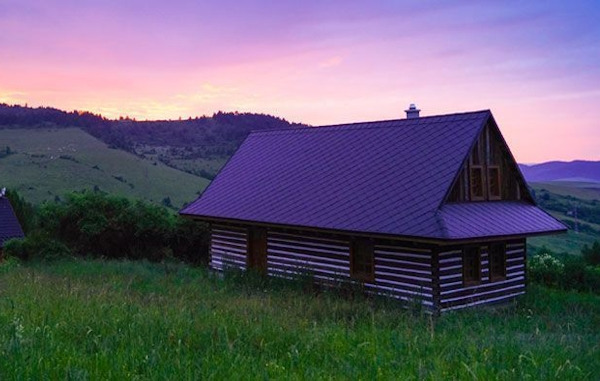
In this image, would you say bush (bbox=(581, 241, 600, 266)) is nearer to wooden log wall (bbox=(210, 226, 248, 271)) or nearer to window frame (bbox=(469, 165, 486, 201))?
window frame (bbox=(469, 165, 486, 201))

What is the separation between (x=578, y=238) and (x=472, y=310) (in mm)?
54902

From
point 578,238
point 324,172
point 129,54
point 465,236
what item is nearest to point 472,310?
point 465,236

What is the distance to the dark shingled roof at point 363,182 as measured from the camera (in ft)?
54.1

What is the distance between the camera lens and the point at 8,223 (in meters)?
36.2

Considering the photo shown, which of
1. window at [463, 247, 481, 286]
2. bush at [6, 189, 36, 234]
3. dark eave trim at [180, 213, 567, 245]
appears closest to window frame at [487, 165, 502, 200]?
dark eave trim at [180, 213, 567, 245]

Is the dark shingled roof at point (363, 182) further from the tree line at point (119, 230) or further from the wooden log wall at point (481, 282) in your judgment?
the tree line at point (119, 230)

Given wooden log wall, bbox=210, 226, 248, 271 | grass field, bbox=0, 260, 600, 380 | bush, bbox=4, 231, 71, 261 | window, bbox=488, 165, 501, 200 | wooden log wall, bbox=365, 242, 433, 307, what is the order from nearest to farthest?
grass field, bbox=0, 260, 600, 380, wooden log wall, bbox=365, 242, 433, 307, window, bbox=488, 165, 501, 200, wooden log wall, bbox=210, 226, 248, 271, bush, bbox=4, 231, 71, 261

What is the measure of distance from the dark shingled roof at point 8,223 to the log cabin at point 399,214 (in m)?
18.3

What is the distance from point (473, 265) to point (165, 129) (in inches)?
3986

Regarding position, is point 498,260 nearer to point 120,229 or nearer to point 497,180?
point 497,180

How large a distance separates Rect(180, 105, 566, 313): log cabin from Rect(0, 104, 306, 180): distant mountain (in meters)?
68.7

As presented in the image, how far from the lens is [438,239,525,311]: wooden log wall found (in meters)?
15.9

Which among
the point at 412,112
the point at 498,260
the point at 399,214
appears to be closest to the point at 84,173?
the point at 412,112

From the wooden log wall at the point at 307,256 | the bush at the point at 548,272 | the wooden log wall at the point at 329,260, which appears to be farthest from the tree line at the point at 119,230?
the bush at the point at 548,272
